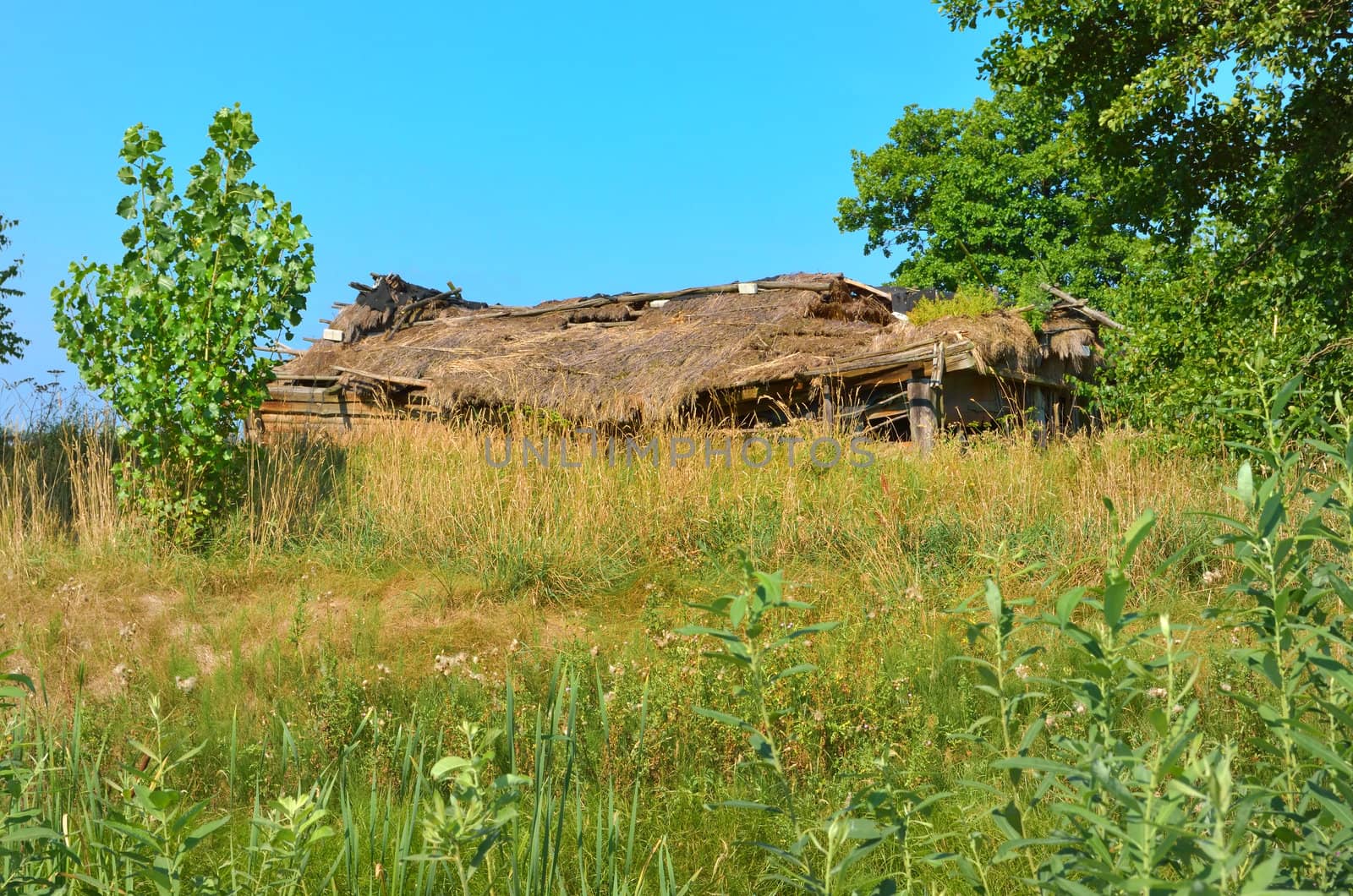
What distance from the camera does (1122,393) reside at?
458 inches

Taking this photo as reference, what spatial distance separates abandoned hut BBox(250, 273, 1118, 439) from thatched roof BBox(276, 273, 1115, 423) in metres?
0.03

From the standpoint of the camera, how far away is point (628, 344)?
15742mm

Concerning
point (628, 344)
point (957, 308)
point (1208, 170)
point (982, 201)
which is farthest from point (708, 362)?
point (982, 201)

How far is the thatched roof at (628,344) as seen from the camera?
13.4m

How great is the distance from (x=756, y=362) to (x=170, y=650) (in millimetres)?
9062

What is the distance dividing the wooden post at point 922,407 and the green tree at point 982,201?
45.2ft

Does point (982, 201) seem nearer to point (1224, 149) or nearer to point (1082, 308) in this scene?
point (1082, 308)

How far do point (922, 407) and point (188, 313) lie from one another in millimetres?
8637

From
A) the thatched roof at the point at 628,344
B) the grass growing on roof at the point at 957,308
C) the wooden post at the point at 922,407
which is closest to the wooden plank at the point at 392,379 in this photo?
the thatched roof at the point at 628,344

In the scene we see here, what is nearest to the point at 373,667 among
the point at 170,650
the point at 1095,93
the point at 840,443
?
the point at 170,650

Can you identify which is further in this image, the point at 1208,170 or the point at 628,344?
the point at 628,344

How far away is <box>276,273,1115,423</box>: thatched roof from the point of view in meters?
13.4

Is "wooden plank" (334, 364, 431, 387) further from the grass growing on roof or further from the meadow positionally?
the grass growing on roof

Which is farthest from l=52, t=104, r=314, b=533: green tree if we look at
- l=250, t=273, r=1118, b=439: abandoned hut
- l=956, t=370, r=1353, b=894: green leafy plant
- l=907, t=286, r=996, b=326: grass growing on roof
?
l=907, t=286, r=996, b=326: grass growing on roof
